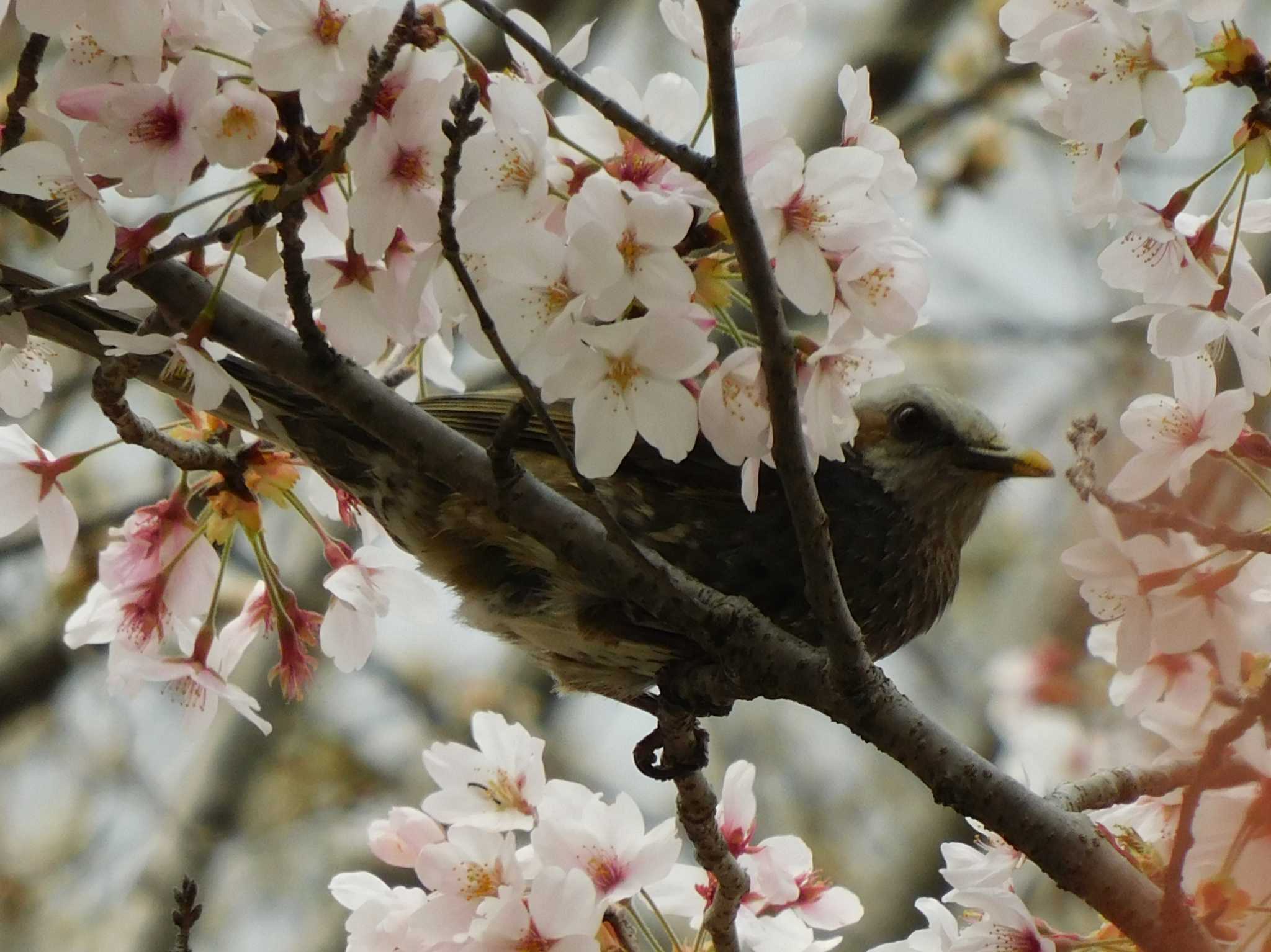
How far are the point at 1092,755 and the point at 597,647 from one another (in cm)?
138

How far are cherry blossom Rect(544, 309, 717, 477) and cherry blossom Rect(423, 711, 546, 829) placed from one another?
2.60 feet

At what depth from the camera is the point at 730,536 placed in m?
2.81

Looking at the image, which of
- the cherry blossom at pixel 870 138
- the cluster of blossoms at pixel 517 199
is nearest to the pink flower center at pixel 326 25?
the cluster of blossoms at pixel 517 199

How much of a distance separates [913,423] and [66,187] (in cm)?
194

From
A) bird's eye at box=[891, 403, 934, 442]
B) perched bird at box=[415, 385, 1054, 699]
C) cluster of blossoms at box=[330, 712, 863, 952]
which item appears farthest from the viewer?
bird's eye at box=[891, 403, 934, 442]

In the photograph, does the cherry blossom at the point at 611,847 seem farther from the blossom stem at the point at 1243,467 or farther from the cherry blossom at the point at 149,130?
the cherry blossom at the point at 149,130

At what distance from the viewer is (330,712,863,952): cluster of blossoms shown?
2113mm

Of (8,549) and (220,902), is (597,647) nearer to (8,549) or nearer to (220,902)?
(8,549)

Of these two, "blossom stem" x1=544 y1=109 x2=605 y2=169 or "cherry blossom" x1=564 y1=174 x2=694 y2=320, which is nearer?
"cherry blossom" x1=564 y1=174 x2=694 y2=320

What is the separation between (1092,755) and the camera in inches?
134

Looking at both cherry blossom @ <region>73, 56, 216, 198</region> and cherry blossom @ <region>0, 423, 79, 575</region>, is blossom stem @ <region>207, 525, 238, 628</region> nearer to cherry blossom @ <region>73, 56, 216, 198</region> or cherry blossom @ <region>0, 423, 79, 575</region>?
cherry blossom @ <region>0, 423, 79, 575</region>

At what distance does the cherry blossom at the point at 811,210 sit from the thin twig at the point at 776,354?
0.24 feet

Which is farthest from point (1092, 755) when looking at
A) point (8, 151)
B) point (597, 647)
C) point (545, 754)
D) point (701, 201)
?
point (545, 754)

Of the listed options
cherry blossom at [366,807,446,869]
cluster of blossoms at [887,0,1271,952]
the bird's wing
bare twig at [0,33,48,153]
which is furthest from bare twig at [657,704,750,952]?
bare twig at [0,33,48,153]
